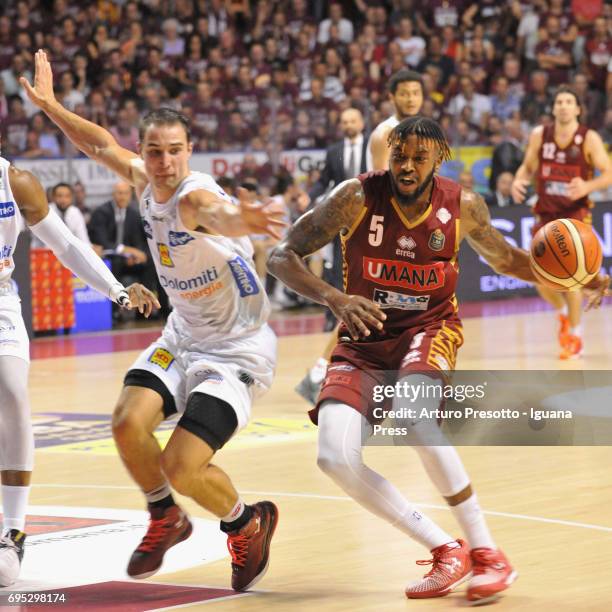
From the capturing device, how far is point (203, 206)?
17.9 feet

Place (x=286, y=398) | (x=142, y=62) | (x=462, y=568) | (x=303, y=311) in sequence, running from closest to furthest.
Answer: (x=462, y=568) → (x=286, y=398) → (x=303, y=311) → (x=142, y=62)

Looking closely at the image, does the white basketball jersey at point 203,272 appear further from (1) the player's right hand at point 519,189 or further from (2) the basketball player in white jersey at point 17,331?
(1) the player's right hand at point 519,189

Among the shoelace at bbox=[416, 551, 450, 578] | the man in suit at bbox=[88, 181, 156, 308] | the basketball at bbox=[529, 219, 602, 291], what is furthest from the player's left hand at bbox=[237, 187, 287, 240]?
the man in suit at bbox=[88, 181, 156, 308]

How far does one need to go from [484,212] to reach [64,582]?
2.30 meters

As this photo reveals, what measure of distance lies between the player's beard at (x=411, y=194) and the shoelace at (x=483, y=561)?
1418mm

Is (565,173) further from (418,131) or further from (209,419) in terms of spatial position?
(209,419)

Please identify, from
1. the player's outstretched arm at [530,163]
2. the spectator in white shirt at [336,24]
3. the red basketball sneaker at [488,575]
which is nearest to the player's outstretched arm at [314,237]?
the red basketball sneaker at [488,575]

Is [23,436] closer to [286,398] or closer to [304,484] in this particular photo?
[304,484]

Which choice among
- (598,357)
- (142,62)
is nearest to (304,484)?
(598,357)

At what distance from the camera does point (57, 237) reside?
19.6 ft

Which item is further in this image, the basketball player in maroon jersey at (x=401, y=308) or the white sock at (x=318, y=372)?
the white sock at (x=318, y=372)

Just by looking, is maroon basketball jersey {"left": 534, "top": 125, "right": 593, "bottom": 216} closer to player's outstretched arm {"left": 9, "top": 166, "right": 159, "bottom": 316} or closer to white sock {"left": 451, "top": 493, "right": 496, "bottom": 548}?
player's outstretched arm {"left": 9, "top": 166, "right": 159, "bottom": 316}

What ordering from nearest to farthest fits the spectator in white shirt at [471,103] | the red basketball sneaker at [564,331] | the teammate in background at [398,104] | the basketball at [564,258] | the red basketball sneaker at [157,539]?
the red basketball sneaker at [157,539], the basketball at [564,258], the teammate in background at [398,104], the red basketball sneaker at [564,331], the spectator in white shirt at [471,103]

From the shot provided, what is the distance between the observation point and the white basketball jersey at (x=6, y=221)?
5.79m
